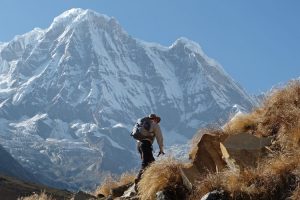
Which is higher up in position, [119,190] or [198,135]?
[198,135]

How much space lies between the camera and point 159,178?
39.2 feet

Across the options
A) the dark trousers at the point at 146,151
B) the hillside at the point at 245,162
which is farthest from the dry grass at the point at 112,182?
the hillside at the point at 245,162

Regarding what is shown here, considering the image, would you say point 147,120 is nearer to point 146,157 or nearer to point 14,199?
point 146,157

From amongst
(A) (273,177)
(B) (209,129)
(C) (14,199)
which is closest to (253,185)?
(A) (273,177)

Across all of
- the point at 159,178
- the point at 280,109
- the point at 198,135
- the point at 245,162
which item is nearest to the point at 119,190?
the point at 198,135

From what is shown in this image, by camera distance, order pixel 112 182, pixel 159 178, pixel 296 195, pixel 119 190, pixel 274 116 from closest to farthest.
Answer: pixel 296 195, pixel 159 178, pixel 274 116, pixel 119 190, pixel 112 182

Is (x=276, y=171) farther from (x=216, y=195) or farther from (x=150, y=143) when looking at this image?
(x=150, y=143)

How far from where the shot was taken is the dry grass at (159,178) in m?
11.9

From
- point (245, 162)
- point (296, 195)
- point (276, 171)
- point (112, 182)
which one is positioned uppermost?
point (112, 182)

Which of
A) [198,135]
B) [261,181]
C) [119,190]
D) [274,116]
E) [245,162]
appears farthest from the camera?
[119,190]

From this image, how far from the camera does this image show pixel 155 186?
11.9 metres

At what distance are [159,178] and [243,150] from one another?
1.75 metres

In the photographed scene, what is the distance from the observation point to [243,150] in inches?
472

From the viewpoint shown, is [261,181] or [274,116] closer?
[261,181]
